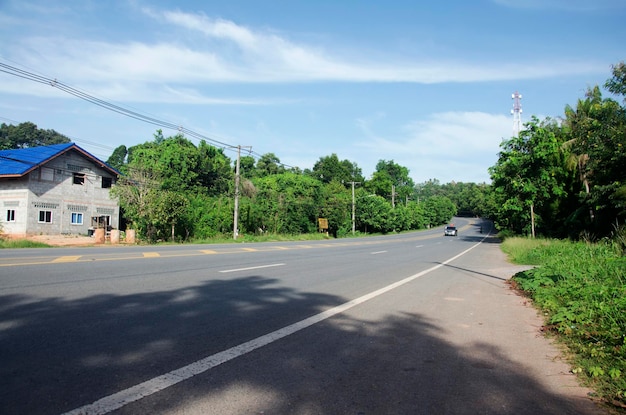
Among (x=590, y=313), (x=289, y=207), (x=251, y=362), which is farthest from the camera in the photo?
(x=289, y=207)

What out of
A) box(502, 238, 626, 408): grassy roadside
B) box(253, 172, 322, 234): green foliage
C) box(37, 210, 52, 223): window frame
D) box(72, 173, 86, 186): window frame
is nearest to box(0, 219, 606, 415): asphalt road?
box(502, 238, 626, 408): grassy roadside

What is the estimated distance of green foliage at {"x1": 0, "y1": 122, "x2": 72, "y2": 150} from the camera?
6786cm

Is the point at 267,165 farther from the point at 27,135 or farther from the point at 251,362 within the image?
the point at 251,362

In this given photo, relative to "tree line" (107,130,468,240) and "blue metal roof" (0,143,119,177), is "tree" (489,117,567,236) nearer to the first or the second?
"tree line" (107,130,468,240)

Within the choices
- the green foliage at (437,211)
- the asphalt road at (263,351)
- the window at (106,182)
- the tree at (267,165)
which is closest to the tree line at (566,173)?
the asphalt road at (263,351)

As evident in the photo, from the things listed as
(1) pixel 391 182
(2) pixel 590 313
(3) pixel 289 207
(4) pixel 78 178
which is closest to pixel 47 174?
(4) pixel 78 178

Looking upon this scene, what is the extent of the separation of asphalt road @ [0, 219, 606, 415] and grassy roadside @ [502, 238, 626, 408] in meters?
0.26

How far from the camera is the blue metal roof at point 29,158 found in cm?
3110

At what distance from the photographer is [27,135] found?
2761 inches

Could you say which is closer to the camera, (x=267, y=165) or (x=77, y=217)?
(x=77, y=217)

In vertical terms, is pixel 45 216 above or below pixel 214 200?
below

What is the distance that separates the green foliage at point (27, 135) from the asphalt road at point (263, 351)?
240 ft

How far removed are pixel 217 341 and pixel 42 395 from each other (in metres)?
1.92

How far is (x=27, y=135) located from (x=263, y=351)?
267 ft
